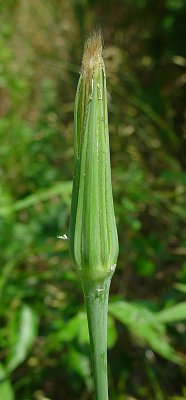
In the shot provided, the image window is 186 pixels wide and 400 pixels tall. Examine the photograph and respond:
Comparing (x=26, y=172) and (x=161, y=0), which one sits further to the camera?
(x=161, y=0)

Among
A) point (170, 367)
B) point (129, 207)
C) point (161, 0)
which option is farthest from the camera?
point (161, 0)

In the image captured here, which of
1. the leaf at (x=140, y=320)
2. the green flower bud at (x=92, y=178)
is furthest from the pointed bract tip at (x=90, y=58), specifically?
the leaf at (x=140, y=320)

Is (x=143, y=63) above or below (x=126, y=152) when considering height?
above

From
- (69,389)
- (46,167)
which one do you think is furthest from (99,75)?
(69,389)

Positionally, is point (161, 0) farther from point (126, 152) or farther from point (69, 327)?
point (69, 327)

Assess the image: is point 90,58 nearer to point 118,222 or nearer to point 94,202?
point 94,202

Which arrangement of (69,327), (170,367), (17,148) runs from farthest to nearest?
(17,148) < (170,367) < (69,327)

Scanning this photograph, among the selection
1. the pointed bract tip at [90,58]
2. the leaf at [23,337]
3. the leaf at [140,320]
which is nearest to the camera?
the pointed bract tip at [90,58]

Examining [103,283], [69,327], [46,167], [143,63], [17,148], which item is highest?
[143,63]

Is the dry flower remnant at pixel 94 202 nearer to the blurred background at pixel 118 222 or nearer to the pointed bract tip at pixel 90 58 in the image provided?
the pointed bract tip at pixel 90 58
